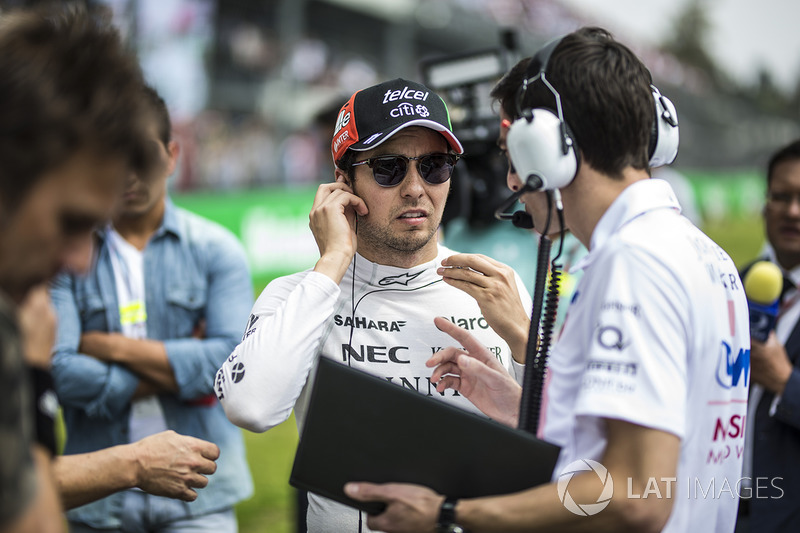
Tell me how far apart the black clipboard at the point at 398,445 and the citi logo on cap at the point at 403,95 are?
113 cm

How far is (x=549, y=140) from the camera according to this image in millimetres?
1634

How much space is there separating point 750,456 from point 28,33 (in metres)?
2.93

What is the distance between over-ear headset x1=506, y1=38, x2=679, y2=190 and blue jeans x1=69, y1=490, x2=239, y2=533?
1897 mm


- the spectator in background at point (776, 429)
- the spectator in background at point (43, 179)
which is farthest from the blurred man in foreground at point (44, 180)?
the spectator in background at point (776, 429)

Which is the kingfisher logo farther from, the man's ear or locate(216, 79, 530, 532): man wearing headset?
the man's ear

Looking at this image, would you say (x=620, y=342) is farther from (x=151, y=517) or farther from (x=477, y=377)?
(x=151, y=517)

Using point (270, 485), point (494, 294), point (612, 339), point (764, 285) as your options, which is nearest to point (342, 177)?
point (494, 294)

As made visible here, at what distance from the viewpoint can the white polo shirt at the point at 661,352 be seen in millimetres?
1446

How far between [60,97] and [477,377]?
1364 mm

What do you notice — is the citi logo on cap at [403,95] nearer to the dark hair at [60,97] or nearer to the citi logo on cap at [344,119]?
the citi logo on cap at [344,119]

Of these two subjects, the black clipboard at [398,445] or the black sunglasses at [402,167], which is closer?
the black clipboard at [398,445]

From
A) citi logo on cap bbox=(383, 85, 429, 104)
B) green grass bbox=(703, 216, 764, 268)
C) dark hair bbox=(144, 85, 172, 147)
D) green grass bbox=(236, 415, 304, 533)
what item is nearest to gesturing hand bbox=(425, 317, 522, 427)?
citi logo on cap bbox=(383, 85, 429, 104)

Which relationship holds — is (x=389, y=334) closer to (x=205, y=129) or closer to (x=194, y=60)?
(x=205, y=129)

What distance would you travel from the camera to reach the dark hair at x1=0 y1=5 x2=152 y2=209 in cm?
108
